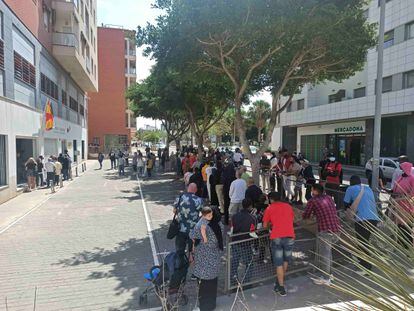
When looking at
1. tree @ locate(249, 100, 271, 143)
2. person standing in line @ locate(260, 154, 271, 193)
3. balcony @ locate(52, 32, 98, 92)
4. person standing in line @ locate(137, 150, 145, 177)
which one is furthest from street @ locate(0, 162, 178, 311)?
tree @ locate(249, 100, 271, 143)

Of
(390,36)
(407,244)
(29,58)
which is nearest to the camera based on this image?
(407,244)

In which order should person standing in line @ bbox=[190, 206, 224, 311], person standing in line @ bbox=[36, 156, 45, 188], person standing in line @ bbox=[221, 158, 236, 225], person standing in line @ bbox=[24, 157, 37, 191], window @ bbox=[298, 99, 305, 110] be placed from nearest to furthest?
person standing in line @ bbox=[190, 206, 224, 311]
person standing in line @ bbox=[221, 158, 236, 225]
person standing in line @ bbox=[24, 157, 37, 191]
person standing in line @ bbox=[36, 156, 45, 188]
window @ bbox=[298, 99, 305, 110]

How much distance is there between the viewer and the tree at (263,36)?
854 centimetres

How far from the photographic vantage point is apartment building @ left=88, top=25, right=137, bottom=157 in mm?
50156

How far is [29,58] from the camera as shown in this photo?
17.1 m

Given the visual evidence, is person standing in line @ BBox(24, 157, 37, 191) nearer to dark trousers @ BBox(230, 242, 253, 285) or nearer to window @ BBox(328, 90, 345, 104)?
dark trousers @ BBox(230, 242, 253, 285)

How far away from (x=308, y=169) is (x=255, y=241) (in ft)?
19.5

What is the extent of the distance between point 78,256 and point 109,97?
46419 millimetres

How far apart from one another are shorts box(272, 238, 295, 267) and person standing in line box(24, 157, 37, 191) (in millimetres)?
14208

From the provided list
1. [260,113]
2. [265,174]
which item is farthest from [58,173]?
[260,113]

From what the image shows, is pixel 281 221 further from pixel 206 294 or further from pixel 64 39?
pixel 64 39

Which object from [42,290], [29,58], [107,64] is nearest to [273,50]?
[42,290]

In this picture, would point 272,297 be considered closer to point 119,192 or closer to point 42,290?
point 42,290

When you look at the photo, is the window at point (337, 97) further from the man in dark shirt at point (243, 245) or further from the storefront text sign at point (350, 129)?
the man in dark shirt at point (243, 245)
